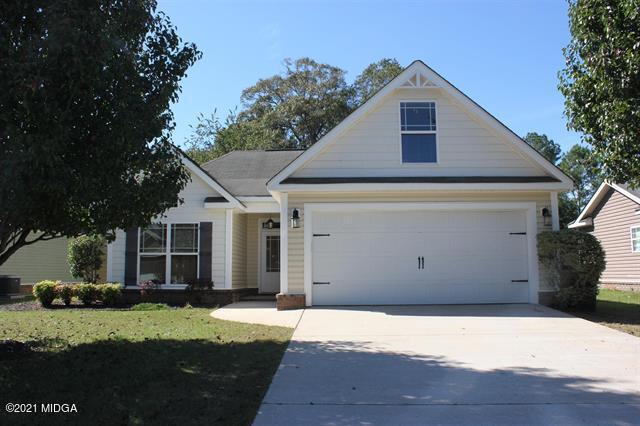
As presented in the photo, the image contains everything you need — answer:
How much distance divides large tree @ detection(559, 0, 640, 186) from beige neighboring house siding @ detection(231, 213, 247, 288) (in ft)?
30.6

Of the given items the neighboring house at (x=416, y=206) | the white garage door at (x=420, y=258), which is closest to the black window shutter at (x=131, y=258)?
the neighboring house at (x=416, y=206)

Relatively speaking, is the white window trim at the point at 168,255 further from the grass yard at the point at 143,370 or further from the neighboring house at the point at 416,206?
the grass yard at the point at 143,370

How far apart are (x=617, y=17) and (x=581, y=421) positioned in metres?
7.00

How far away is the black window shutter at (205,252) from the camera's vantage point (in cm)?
1484

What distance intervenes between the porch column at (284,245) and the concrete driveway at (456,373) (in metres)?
2.14

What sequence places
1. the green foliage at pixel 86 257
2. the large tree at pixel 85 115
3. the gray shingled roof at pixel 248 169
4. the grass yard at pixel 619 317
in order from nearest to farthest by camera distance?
the large tree at pixel 85 115 → the grass yard at pixel 619 317 → the green foliage at pixel 86 257 → the gray shingled roof at pixel 248 169

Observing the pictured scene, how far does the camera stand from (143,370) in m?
6.63

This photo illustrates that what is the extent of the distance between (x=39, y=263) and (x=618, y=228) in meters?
24.7

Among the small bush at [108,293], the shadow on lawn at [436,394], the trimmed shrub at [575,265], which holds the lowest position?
the shadow on lawn at [436,394]

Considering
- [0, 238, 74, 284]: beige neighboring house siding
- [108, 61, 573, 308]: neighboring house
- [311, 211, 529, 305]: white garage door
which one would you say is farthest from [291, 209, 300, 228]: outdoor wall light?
[0, 238, 74, 284]: beige neighboring house siding

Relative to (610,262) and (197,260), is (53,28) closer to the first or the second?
(197,260)

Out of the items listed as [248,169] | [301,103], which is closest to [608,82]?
[248,169]

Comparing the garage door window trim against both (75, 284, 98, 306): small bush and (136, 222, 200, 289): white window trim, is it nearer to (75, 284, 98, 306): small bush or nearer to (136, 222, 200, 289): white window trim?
(136, 222, 200, 289): white window trim

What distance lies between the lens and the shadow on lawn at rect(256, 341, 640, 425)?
Answer: 199 inches
